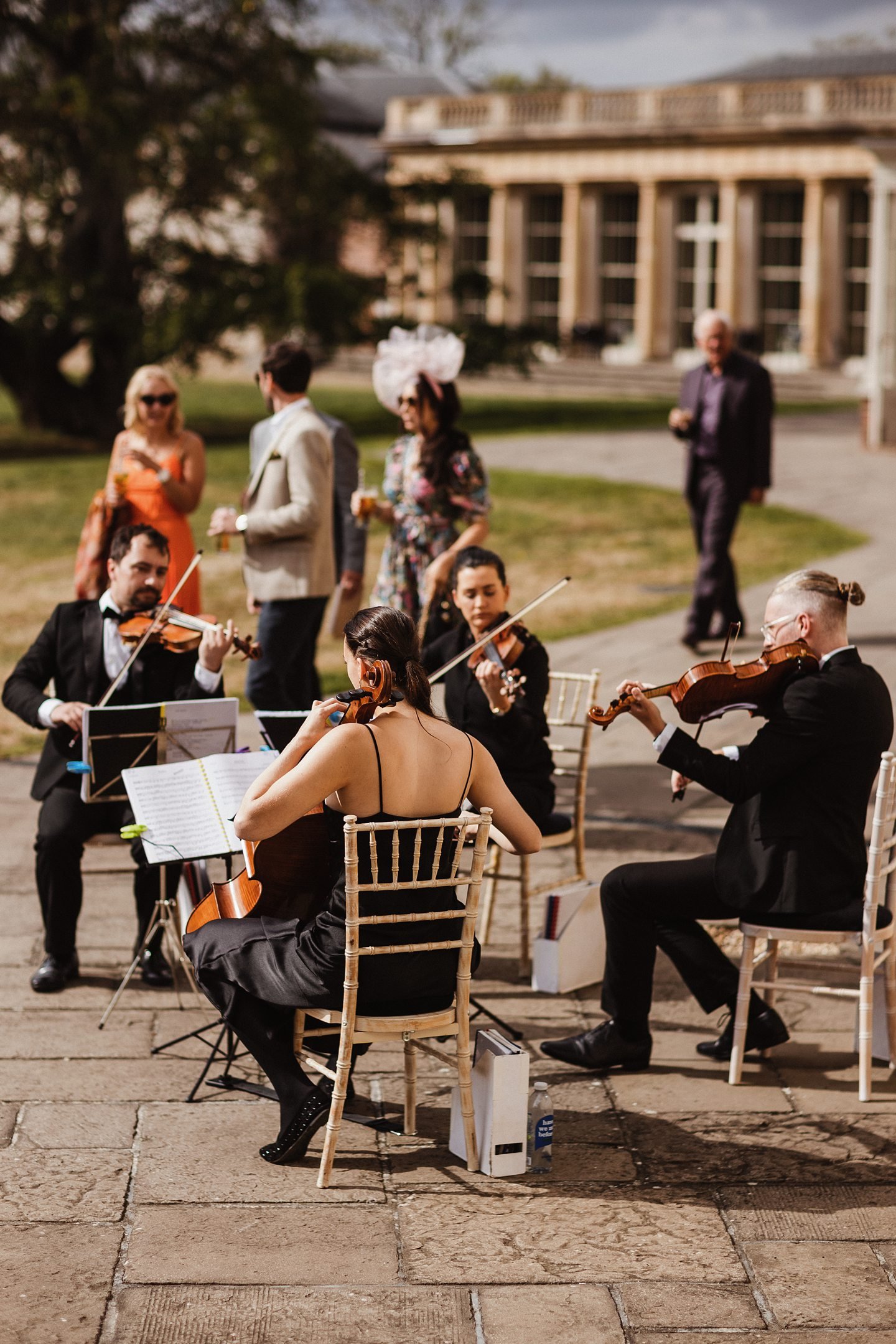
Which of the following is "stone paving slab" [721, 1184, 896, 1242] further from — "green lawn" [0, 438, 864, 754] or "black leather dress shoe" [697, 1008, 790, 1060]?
"green lawn" [0, 438, 864, 754]

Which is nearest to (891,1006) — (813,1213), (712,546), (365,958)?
(813,1213)

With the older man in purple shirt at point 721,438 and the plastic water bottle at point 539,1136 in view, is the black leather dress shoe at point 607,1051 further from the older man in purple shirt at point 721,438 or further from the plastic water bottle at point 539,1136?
the older man in purple shirt at point 721,438

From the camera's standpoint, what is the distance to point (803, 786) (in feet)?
15.5

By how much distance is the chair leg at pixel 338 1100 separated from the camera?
418cm

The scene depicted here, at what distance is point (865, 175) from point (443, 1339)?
30838mm

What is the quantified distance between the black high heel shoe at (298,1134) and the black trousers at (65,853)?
4.55 feet

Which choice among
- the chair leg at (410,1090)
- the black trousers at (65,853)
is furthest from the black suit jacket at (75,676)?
the chair leg at (410,1090)

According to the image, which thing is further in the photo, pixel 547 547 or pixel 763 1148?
pixel 547 547

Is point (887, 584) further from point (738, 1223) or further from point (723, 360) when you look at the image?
point (738, 1223)

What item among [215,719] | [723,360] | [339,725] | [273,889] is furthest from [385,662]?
[723,360]

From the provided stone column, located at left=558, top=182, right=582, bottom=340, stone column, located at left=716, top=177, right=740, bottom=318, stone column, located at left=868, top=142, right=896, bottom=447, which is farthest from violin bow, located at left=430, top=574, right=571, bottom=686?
stone column, located at left=558, top=182, right=582, bottom=340

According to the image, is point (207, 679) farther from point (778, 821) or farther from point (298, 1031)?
point (778, 821)

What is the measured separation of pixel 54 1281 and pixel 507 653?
8.51ft

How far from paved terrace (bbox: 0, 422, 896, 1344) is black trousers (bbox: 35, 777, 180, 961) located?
0.19m
